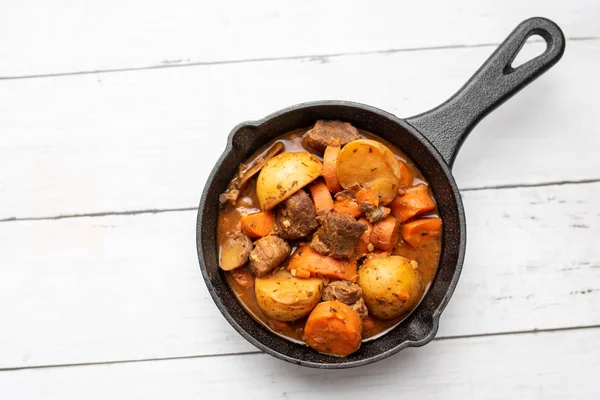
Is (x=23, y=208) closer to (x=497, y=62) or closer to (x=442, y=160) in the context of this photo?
(x=442, y=160)

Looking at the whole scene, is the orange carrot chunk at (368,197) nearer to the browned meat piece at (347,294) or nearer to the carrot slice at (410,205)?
the carrot slice at (410,205)

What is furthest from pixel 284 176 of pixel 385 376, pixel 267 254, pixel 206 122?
pixel 385 376

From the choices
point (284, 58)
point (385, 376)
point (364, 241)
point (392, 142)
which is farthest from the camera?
point (284, 58)

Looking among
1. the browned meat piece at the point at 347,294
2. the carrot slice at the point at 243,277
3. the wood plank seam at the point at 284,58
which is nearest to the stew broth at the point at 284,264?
the carrot slice at the point at 243,277

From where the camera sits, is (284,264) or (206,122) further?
(206,122)

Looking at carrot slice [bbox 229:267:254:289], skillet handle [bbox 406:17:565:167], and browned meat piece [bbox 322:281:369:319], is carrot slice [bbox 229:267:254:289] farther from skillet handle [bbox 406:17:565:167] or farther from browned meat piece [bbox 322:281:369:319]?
skillet handle [bbox 406:17:565:167]

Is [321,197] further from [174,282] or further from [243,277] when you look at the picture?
[174,282]
